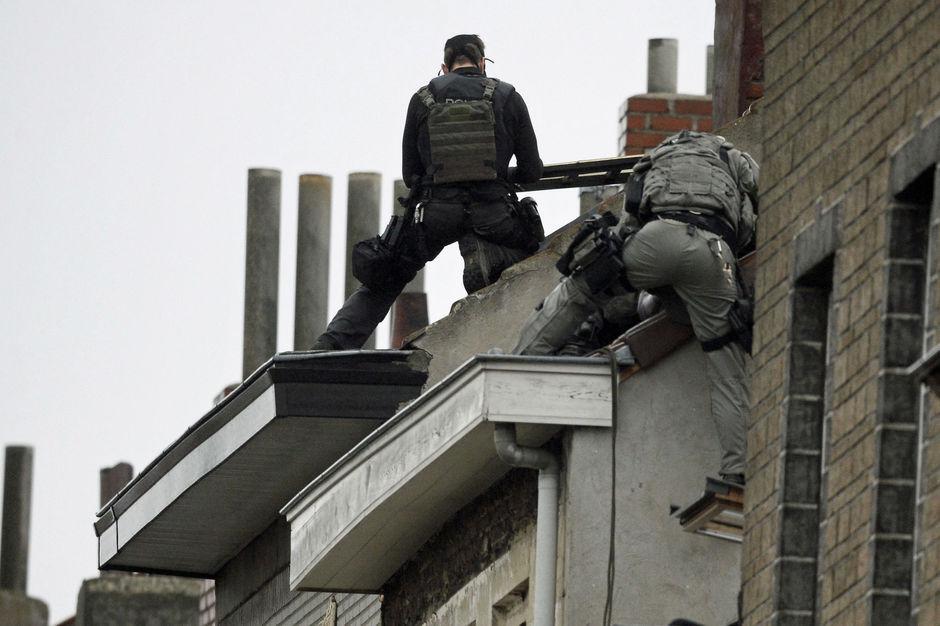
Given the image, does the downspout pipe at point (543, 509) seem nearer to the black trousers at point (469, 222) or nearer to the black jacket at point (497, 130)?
the black trousers at point (469, 222)

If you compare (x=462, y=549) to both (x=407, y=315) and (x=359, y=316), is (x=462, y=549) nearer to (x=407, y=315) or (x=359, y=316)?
(x=359, y=316)

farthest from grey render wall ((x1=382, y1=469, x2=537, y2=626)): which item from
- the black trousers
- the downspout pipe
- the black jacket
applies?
the black jacket

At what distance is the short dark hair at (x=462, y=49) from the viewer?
608 inches

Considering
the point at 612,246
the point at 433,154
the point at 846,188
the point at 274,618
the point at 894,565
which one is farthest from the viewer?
the point at 274,618

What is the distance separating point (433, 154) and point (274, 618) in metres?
4.18

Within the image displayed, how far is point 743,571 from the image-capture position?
10.7m

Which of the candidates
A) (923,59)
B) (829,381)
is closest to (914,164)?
(923,59)

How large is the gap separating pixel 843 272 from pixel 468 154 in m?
5.33

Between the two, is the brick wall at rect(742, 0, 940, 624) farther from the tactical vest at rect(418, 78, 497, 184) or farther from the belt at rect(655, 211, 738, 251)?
the tactical vest at rect(418, 78, 497, 184)

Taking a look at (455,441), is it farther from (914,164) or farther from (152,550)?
(152,550)

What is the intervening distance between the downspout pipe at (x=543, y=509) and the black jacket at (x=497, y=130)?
2.57 meters

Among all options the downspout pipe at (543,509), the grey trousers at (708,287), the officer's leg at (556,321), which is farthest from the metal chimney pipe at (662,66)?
the grey trousers at (708,287)

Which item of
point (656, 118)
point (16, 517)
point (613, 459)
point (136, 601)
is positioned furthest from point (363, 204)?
point (613, 459)

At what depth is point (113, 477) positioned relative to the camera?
30.8 m
